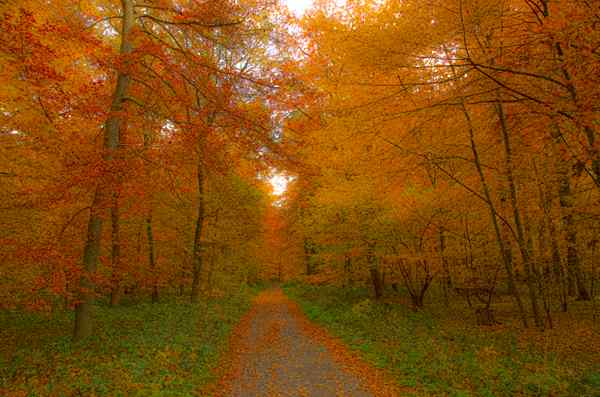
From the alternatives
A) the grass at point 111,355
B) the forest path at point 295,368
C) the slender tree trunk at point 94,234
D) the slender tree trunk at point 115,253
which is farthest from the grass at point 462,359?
the slender tree trunk at point 115,253

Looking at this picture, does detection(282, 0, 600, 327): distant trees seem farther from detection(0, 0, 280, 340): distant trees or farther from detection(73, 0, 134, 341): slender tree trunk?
detection(73, 0, 134, 341): slender tree trunk

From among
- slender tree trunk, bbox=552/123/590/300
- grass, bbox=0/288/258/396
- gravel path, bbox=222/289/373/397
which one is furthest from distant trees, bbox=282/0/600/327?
grass, bbox=0/288/258/396

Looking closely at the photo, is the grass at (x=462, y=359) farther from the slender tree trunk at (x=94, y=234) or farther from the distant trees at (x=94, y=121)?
the slender tree trunk at (x=94, y=234)

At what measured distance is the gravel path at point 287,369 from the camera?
6492 millimetres

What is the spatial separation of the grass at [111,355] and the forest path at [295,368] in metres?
0.61

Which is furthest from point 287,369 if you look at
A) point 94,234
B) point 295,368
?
point 94,234

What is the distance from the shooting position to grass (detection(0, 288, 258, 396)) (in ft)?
18.6

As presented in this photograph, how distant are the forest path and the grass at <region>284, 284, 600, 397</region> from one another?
1.73ft

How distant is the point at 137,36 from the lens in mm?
7992

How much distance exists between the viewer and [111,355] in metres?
7.29

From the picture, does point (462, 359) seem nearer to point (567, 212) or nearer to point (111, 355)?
point (567, 212)

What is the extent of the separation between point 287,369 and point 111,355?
3.61 meters

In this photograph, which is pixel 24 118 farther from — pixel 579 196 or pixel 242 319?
pixel 579 196

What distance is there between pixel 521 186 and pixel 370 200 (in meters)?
4.33
